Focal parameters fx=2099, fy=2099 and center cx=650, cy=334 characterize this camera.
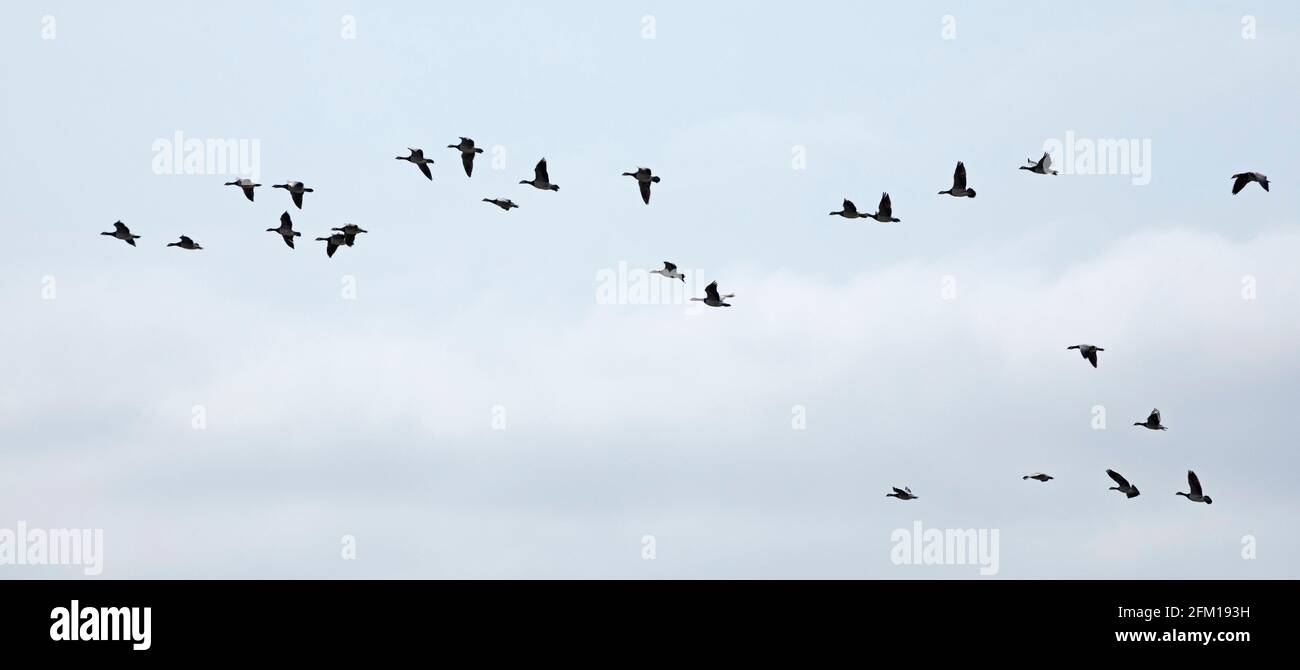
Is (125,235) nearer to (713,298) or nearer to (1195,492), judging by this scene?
(713,298)

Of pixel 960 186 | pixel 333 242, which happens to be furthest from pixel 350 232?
pixel 960 186

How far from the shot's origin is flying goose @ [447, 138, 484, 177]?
84.6 metres

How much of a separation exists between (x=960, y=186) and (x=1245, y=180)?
10.5 metres

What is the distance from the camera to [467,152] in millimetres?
85062

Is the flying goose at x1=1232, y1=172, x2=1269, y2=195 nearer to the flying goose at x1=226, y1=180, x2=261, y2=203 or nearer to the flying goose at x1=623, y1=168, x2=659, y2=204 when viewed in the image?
the flying goose at x1=623, y1=168, x2=659, y2=204

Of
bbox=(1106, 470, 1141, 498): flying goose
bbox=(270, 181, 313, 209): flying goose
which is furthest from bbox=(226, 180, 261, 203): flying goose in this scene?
bbox=(1106, 470, 1141, 498): flying goose

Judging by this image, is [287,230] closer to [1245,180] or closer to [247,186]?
[247,186]

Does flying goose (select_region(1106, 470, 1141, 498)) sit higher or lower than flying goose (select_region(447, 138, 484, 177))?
lower

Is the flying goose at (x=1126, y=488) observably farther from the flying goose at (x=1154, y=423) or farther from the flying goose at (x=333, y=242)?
the flying goose at (x=333, y=242)

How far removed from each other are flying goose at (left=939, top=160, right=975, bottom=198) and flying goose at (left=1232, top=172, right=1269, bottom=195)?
969cm

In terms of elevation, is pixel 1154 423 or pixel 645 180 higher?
pixel 645 180

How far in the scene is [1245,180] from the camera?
77812mm
